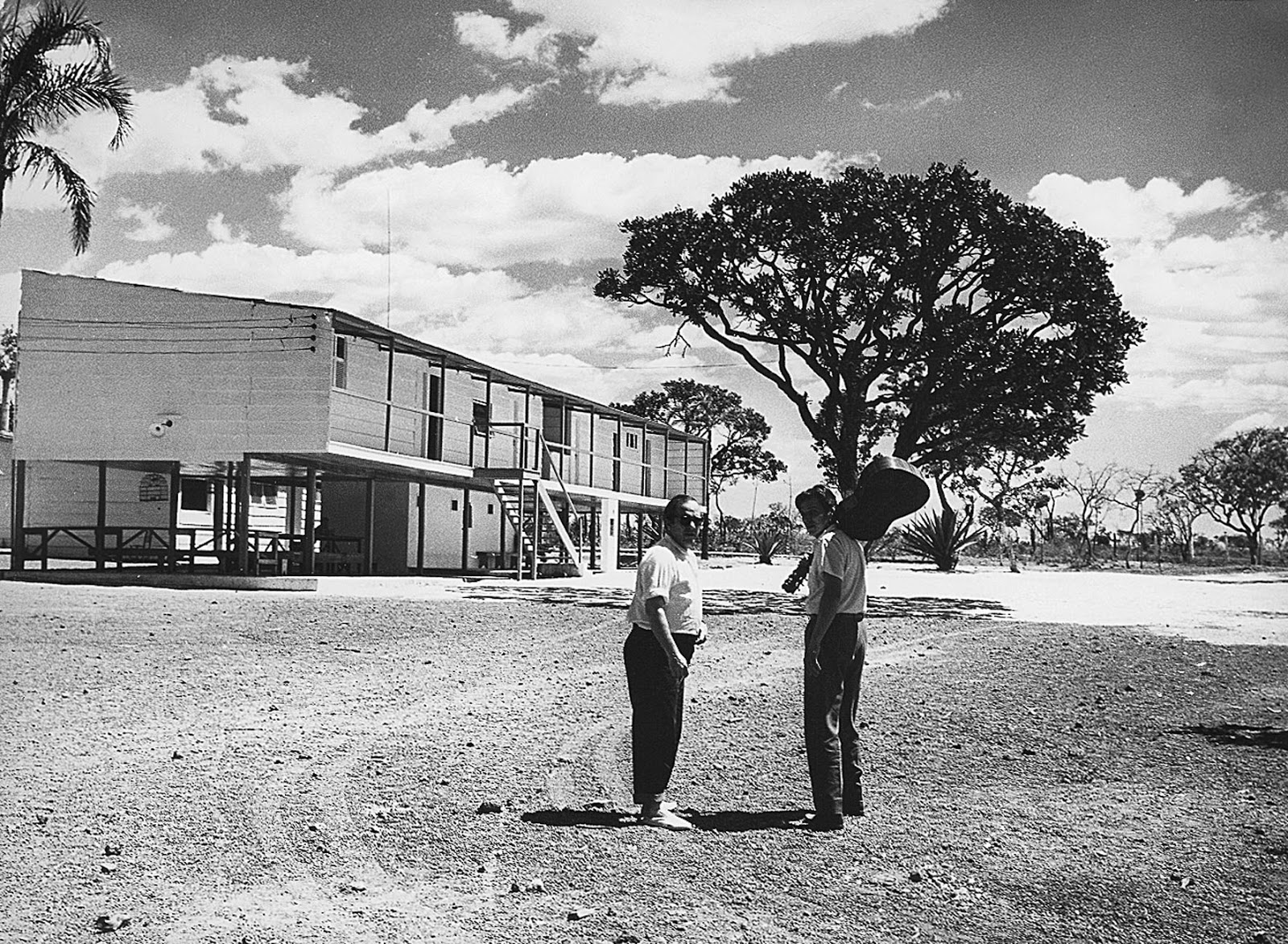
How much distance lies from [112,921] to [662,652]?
249 centimetres

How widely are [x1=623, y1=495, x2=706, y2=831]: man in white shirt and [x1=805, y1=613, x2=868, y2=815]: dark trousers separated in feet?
2.06

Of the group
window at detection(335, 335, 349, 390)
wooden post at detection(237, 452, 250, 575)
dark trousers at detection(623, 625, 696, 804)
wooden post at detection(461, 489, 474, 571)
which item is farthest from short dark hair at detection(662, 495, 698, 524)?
wooden post at detection(461, 489, 474, 571)

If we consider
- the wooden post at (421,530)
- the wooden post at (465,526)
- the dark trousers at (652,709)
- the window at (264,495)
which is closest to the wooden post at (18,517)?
the wooden post at (421,530)

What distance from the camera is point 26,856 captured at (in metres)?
5.28

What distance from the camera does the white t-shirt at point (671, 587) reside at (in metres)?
5.78

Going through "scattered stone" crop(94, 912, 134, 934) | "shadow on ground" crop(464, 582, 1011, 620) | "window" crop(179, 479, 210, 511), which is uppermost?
"window" crop(179, 479, 210, 511)

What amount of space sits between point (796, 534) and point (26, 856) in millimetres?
49803

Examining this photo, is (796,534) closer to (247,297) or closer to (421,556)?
(421,556)

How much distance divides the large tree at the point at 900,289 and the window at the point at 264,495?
1920 cm

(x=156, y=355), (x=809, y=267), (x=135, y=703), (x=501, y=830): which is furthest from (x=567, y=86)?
(x=501, y=830)

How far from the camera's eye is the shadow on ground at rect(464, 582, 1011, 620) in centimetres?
2005

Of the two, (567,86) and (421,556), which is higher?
(567,86)

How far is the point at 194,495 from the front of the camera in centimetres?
3656

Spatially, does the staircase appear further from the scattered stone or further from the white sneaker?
the scattered stone
